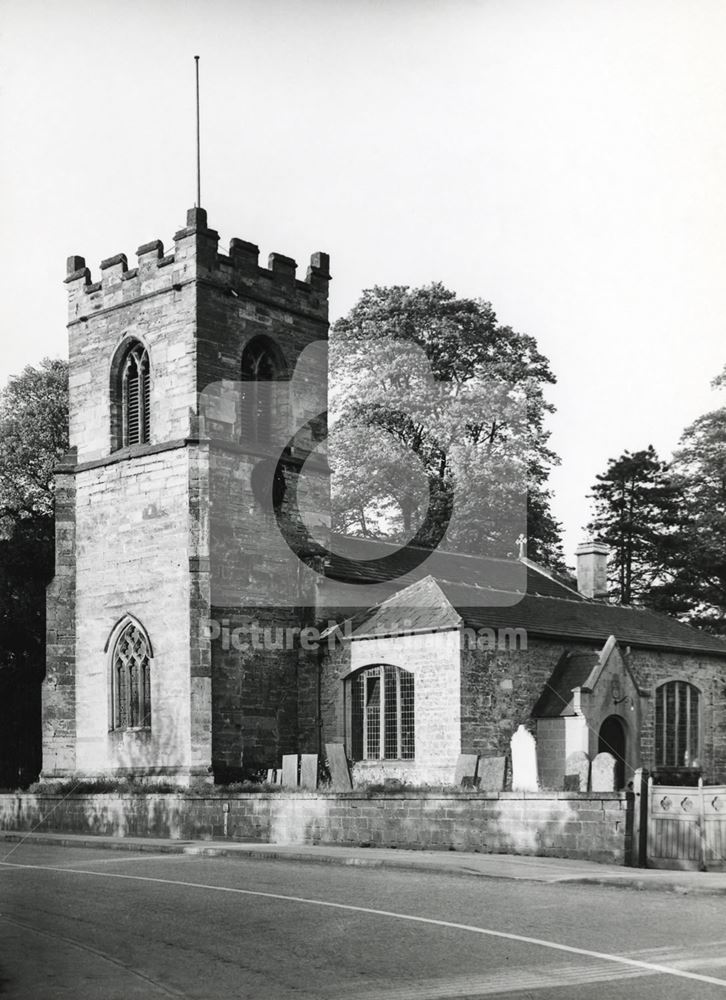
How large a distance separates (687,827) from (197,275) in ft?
60.6

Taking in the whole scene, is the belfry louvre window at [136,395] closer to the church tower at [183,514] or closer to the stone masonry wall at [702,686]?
the church tower at [183,514]

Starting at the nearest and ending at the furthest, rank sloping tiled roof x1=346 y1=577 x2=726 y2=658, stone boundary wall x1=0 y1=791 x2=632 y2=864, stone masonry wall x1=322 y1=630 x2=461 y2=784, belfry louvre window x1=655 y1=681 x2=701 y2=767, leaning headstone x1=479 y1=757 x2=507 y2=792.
→ stone boundary wall x1=0 y1=791 x2=632 y2=864 < leaning headstone x1=479 y1=757 x2=507 y2=792 < stone masonry wall x1=322 y1=630 x2=461 y2=784 < sloping tiled roof x1=346 y1=577 x2=726 y2=658 < belfry louvre window x1=655 y1=681 x2=701 y2=767

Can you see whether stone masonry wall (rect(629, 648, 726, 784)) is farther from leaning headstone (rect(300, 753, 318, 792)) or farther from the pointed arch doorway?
leaning headstone (rect(300, 753, 318, 792))

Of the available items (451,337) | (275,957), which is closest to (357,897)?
(275,957)

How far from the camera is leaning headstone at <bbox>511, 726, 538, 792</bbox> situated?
23891 mm

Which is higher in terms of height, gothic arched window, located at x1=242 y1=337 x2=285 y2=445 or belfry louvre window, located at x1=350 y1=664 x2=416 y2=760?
gothic arched window, located at x1=242 y1=337 x2=285 y2=445

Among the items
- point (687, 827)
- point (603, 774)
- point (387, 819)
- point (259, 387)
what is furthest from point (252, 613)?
point (687, 827)

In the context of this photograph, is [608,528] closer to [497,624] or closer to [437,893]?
[497,624]

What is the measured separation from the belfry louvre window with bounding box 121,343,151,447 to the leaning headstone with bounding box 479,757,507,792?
13.9 meters

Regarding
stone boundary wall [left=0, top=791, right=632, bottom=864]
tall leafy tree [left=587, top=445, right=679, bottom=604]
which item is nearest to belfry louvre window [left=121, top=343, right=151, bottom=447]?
stone boundary wall [left=0, top=791, right=632, bottom=864]

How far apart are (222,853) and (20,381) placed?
30977 millimetres

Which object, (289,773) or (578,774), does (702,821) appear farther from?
(289,773)

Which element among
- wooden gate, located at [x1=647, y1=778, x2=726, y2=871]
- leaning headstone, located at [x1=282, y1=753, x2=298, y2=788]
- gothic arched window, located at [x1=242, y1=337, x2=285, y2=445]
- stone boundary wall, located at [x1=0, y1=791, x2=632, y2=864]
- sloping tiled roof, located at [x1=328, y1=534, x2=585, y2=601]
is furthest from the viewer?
sloping tiled roof, located at [x1=328, y1=534, x2=585, y2=601]

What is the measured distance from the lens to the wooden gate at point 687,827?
16344mm
